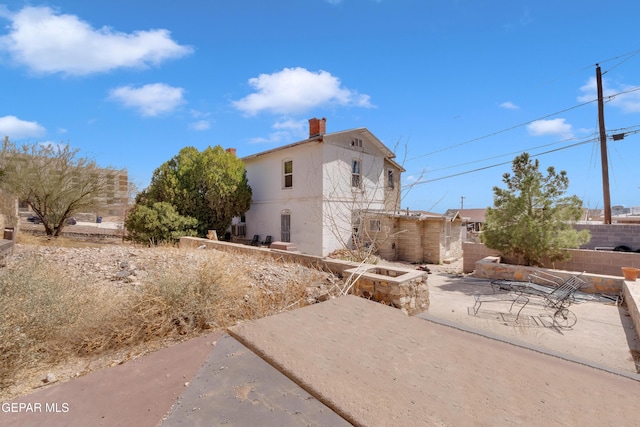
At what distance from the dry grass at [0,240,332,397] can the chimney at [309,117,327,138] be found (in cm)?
1236

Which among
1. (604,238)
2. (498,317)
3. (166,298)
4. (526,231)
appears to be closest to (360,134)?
(526,231)

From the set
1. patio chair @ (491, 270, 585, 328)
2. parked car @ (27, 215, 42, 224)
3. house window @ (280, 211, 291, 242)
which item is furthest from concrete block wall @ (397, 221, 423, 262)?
→ parked car @ (27, 215, 42, 224)

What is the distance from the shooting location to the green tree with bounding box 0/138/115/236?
46.0ft

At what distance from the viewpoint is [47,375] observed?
9.39 ft

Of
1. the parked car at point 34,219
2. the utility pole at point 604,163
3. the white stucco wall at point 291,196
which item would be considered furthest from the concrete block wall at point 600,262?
the parked car at point 34,219

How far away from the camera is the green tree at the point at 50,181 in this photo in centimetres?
1402

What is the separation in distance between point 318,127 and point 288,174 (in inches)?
118

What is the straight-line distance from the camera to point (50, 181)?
47.2ft

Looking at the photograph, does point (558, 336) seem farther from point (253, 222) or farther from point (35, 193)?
point (35, 193)

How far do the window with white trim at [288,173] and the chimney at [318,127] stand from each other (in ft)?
6.38

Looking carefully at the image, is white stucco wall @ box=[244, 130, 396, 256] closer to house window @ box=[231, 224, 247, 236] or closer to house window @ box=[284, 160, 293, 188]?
house window @ box=[284, 160, 293, 188]

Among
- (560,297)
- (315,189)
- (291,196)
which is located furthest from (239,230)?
(560,297)

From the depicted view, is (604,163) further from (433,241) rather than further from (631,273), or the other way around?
(631,273)

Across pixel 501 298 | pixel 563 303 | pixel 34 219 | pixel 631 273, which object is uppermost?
pixel 34 219
